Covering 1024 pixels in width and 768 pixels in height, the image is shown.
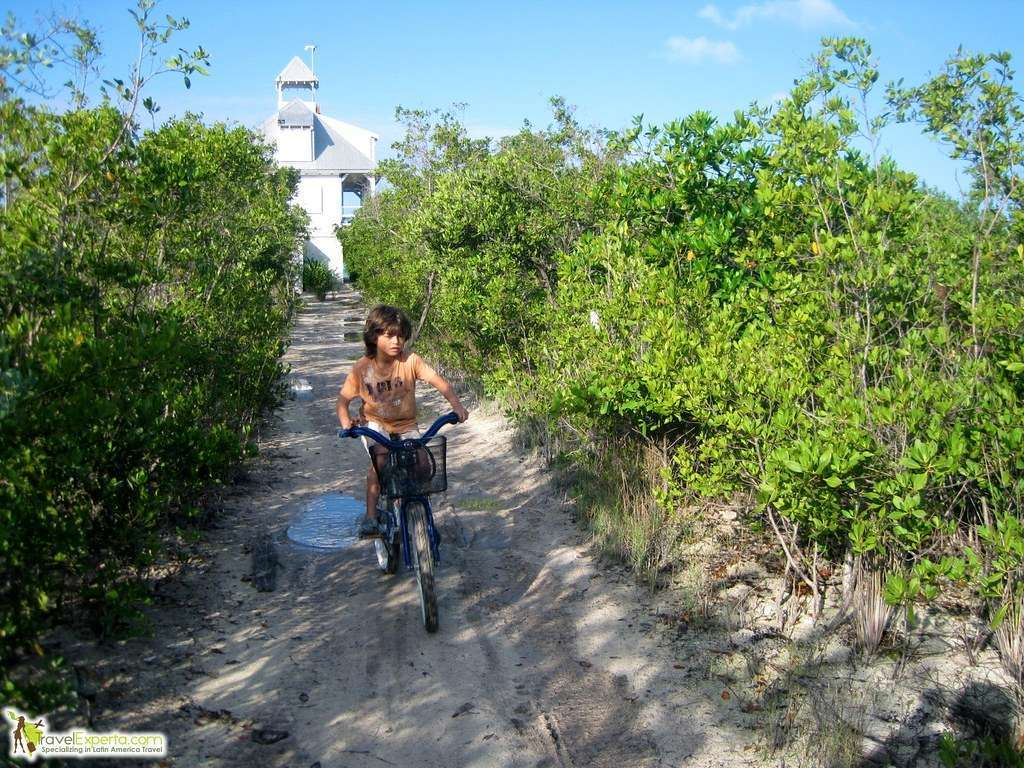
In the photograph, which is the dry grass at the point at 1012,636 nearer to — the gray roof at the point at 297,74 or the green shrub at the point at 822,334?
the green shrub at the point at 822,334

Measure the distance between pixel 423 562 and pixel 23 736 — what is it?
2359mm

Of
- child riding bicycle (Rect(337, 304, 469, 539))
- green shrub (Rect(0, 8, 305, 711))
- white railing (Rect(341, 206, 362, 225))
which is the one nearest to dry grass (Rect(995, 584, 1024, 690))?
child riding bicycle (Rect(337, 304, 469, 539))

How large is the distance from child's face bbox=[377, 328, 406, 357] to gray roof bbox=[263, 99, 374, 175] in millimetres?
42544

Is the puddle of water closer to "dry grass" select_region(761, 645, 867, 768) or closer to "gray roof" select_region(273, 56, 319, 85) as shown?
"dry grass" select_region(761, 645, 867, 768)

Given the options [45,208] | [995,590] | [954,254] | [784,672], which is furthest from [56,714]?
[954,254]

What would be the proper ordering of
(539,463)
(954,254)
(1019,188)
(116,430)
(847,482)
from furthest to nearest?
(539,463) < (954,254) < (1019,188) < (116,430) < (847,482)

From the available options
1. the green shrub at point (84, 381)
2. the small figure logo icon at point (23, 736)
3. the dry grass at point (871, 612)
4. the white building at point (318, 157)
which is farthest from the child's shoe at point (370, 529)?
the white building at point (318, 157)

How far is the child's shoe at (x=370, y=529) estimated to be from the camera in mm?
5875

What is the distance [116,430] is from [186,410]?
3.18 ft

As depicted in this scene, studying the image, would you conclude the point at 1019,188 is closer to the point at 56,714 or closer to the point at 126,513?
the point at 126,513

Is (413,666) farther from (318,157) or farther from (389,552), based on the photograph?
(318,157)

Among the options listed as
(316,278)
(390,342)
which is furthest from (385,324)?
(316,278)

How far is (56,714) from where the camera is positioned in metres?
3.66

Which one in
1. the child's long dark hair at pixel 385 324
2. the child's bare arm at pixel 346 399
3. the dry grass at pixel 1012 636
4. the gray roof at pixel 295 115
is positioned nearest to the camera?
the dry grass at pixel 1012 636
